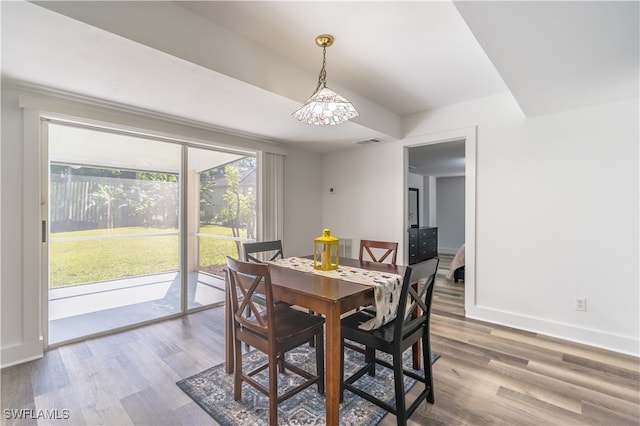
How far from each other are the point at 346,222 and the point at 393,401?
9.74ft

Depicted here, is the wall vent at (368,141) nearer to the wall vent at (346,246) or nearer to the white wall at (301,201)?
the white wall at (301,201)

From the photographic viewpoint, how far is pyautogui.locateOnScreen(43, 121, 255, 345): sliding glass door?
2.74 m

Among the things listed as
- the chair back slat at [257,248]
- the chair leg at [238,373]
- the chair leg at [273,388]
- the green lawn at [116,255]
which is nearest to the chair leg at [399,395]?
the chair leg at [273,388]

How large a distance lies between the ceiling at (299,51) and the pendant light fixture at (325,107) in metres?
0.11

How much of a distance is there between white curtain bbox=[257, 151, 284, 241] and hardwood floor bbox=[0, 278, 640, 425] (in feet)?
4.85

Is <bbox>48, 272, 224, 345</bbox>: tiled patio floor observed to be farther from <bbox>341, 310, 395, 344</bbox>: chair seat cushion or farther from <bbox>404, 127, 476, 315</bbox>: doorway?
<bbox>404, 127, 476, 315</bbox>: doorway

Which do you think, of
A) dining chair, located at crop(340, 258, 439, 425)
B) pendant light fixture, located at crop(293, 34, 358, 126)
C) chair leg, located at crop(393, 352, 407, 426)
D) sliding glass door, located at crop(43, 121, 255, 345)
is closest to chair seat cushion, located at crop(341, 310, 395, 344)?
dining chair, located at crop(340, 258, 439, 425)

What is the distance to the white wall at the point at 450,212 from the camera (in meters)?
8.47

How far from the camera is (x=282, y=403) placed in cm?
189

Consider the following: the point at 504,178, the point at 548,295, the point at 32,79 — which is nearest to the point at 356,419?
the point at 548,295

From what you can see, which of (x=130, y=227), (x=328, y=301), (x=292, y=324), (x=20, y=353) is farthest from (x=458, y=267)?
(x=20, y=353)

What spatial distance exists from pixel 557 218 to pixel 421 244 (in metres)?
3.90

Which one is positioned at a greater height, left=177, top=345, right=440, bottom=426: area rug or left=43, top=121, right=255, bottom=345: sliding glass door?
left=43, top=121, right=255, bottom=345: sliding glass door

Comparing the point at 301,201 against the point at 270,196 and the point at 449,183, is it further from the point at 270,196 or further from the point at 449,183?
the point at 449,183
